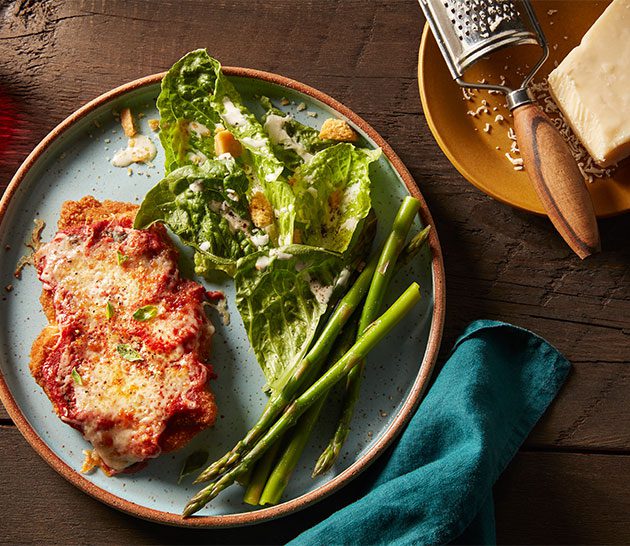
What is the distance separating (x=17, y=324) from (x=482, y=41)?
93.3 inches

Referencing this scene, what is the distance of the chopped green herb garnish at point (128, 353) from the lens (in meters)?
2.94

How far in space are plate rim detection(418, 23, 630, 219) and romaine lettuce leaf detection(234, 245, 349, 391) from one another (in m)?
0.68

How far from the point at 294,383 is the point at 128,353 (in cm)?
69

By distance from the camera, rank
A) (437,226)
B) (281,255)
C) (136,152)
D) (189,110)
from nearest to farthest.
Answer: (281,255) < (189,110) < (136,152) < (437,226)

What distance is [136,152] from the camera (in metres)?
3.24

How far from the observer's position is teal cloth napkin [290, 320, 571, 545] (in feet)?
9.61

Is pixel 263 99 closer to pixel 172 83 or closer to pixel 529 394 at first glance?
pixel 172 83

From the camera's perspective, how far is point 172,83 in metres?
3.12

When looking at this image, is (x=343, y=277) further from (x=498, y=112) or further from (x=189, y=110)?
(x=498, y=112)

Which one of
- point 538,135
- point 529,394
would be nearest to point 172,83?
point 538,135

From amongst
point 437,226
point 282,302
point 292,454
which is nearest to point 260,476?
point 292,454

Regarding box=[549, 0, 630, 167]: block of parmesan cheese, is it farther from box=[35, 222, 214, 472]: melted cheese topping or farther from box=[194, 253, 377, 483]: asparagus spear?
box=[35, 222, 214, 472]: melted cheese topping

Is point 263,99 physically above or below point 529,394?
above

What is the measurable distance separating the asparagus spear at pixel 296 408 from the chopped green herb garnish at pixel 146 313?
2.24 feet
